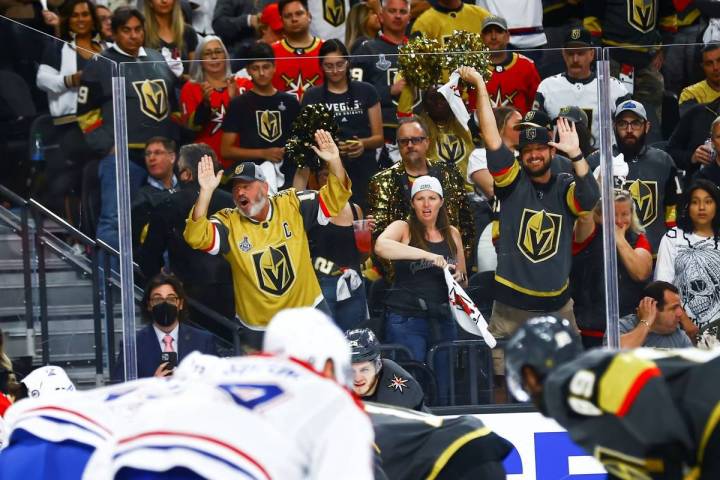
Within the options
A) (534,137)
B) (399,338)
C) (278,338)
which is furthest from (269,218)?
(278,338)

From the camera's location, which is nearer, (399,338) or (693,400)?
(693,400)

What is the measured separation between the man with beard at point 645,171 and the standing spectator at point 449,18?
1831 millimetres

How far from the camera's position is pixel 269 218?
7.21 meters

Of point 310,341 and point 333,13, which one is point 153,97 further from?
point 310,341

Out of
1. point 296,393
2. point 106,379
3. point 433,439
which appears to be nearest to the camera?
point 296,393

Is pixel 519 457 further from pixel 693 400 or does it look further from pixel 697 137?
pixel 693 400

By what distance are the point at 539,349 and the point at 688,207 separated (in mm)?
3294

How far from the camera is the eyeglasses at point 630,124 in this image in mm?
7375

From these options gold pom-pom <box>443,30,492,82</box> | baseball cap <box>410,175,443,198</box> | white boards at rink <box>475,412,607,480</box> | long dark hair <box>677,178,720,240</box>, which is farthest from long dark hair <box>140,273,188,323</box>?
long dark hair <box>677,178,720,240</box>

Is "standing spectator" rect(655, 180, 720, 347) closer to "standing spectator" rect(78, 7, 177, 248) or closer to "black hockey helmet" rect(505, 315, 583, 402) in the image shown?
"standing spectator" rect(78, 7, 177, 248)

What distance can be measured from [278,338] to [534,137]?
335cm

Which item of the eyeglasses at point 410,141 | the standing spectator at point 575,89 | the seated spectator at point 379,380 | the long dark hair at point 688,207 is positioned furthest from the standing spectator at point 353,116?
the long dark hair at point 688,207

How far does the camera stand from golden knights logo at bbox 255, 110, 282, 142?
727 cm

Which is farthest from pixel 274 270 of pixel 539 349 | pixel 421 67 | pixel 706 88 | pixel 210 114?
pixel 539 349
